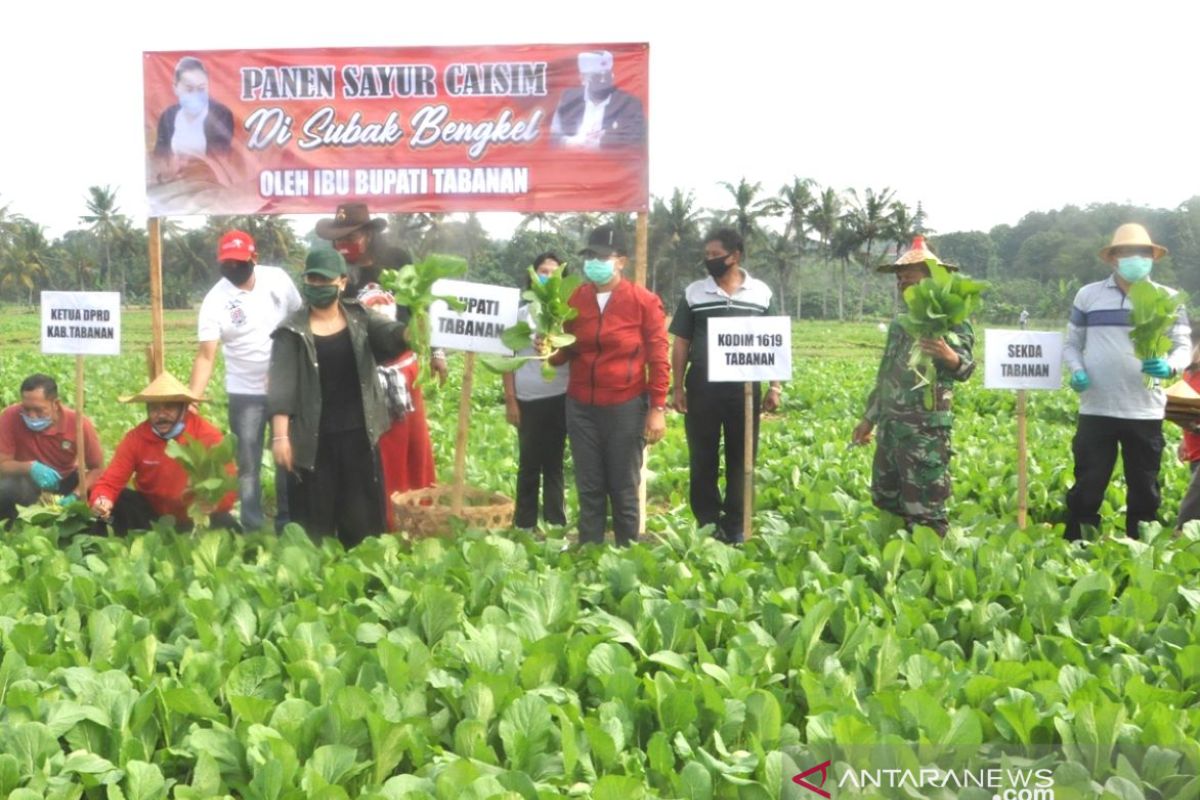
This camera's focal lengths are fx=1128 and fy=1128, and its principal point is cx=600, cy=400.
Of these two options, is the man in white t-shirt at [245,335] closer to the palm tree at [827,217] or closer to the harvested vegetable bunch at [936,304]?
the harvested vegetable bunch at [936,304]

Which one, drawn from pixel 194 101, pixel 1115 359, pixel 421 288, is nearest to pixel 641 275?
pixel 421 288

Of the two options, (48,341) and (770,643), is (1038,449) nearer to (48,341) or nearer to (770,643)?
(770,643)

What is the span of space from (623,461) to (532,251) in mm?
41873

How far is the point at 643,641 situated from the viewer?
3.75 meters

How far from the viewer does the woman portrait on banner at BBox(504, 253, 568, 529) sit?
257 inches

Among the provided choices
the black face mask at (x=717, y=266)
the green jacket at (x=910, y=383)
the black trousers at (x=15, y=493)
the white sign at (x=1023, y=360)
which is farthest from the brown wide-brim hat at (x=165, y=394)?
the white sign at (x=1023, y=360)

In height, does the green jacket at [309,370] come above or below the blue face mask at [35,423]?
above

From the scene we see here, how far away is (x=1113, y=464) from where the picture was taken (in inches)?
231

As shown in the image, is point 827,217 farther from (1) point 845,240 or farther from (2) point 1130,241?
(2) point 1130,241

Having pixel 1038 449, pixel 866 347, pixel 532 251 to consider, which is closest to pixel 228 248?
pixel 1038 449

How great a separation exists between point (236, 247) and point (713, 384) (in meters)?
2.64

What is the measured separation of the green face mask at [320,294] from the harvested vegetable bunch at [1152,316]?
12.5ft

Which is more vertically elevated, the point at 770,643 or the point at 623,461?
the point at 623,461

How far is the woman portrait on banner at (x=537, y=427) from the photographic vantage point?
6.53 m
